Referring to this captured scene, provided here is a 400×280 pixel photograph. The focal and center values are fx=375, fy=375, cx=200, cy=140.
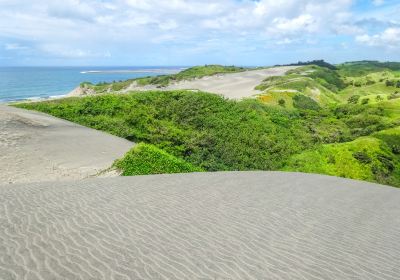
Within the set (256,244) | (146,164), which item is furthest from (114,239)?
(146,164)

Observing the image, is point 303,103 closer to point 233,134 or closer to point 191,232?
point 233,134

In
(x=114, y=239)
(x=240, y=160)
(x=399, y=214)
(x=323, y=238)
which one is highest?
(x=114, y=239)

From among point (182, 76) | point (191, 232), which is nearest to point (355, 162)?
point (191, 232)

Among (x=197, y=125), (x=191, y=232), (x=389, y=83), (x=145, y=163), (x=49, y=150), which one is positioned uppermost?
(x=389, y=83)

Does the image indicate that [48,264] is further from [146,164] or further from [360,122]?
[360,122]

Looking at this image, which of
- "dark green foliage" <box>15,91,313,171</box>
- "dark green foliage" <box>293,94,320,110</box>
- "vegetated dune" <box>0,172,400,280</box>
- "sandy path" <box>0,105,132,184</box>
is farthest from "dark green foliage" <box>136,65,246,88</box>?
"vegetated dune" <box>0,172,400,280</box>

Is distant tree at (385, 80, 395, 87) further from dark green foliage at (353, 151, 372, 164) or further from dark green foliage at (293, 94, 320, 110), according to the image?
dark green foliage at (353, 151, 372, 164)

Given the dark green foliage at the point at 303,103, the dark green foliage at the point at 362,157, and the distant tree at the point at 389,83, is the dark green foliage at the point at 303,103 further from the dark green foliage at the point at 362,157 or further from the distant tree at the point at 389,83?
the distant tree at the point at 389,83
